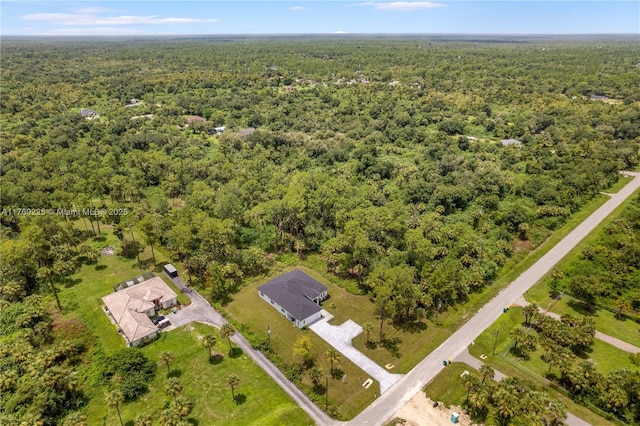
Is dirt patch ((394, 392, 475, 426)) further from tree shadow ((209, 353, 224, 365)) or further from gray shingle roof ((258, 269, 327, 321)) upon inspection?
tree shadow ((209, 353, 224, 365))

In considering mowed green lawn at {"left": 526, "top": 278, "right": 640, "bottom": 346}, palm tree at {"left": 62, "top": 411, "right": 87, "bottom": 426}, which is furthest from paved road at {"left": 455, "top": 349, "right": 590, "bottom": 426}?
palm tree at {"left": 62, "top": 411, "right": 87, "bottom": 426}

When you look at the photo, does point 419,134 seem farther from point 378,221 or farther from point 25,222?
point 25,222

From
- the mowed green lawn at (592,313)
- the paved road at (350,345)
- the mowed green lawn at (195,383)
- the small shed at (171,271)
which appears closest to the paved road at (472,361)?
the paved road at (350,345)

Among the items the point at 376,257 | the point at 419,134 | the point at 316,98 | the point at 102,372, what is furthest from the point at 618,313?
the point at 316,98

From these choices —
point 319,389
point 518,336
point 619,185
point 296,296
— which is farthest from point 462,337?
point 619,185

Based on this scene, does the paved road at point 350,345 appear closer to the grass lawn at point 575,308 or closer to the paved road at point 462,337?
the paved road at point 462,337

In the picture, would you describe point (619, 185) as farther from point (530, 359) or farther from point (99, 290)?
point (99, 290)

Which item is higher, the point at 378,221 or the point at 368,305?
the point at 378,221

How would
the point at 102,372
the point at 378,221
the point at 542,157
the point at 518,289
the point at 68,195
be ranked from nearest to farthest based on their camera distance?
the point at 102,372 → the point at 518,289 → the point at 378,221 → the point at 68,195 → the point at 542,157
